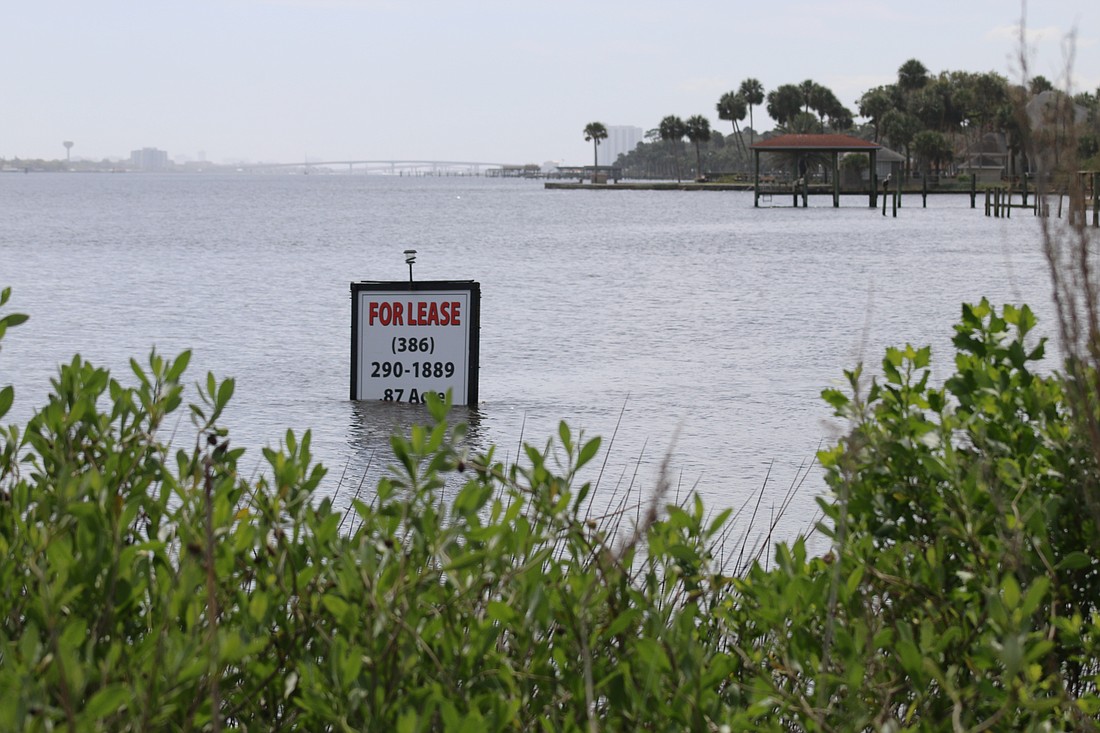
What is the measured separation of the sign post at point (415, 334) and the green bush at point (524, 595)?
7.09 metres

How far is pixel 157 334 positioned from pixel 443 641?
17.4 m

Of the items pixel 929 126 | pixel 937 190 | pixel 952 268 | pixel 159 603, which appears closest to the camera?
pixel 159 603

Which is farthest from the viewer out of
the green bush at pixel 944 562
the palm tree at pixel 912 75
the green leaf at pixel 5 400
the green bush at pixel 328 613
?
the palm tree at pixel 912 75

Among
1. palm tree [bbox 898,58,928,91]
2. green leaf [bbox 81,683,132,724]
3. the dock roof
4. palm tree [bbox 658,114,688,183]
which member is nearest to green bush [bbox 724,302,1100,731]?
green leaf [bbox 81,683,132,724]

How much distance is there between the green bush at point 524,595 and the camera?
2.36 metres

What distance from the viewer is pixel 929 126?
140250 mm

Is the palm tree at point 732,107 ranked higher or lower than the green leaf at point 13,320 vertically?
higher

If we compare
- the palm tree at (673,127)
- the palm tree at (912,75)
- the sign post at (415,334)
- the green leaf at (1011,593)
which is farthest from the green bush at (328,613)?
the palm tree at (673,127)

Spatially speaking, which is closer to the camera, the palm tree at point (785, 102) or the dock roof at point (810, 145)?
the dock roof at point (810, 145)

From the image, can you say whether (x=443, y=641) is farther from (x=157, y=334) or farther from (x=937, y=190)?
(x=937, y=190)

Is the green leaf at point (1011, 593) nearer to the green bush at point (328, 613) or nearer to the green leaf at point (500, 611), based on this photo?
the green bush at point (328, 613)

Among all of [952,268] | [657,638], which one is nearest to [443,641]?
[657,638]

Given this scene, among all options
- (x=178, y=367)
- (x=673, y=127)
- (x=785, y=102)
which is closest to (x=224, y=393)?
(x=178, y=367)

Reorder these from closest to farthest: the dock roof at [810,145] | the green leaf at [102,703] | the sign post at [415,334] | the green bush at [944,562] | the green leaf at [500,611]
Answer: the green leaf at [102,703], the green leaf at [500,611], the green bush at [944,562], the sign post at [415,334], the dock roof at [810,145]
